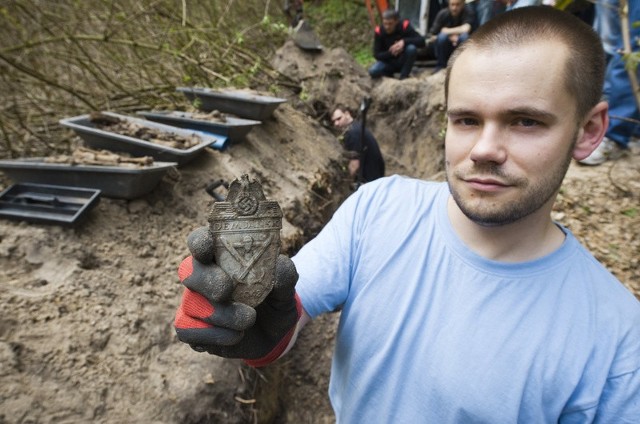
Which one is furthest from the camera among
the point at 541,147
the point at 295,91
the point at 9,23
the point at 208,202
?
the point at 295,91

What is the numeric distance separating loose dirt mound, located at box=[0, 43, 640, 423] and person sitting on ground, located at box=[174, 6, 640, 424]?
99 cm

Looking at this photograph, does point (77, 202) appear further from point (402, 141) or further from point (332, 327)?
point (402, 141)

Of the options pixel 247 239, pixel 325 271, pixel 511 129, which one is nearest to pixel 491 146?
pixel 511 129

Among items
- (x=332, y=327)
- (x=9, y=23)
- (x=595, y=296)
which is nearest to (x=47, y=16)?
(x=9, y=23)

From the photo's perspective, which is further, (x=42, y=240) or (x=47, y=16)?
(x=47, y=16)

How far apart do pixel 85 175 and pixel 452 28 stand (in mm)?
6799

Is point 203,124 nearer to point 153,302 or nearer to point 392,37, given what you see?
point 153,302

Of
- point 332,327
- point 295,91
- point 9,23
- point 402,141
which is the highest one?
point 9,23

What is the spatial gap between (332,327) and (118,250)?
1.98 m

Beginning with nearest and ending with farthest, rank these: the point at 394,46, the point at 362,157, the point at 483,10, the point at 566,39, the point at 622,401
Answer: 1. the point at 622,401
2. the point at 566,39
3. the point at 362,157
4. the point at 483,10
5. the point at 394,46

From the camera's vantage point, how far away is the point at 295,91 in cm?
648

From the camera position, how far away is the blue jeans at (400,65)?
7547mm

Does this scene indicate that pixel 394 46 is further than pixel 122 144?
Yes

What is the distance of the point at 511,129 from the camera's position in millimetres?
1139
